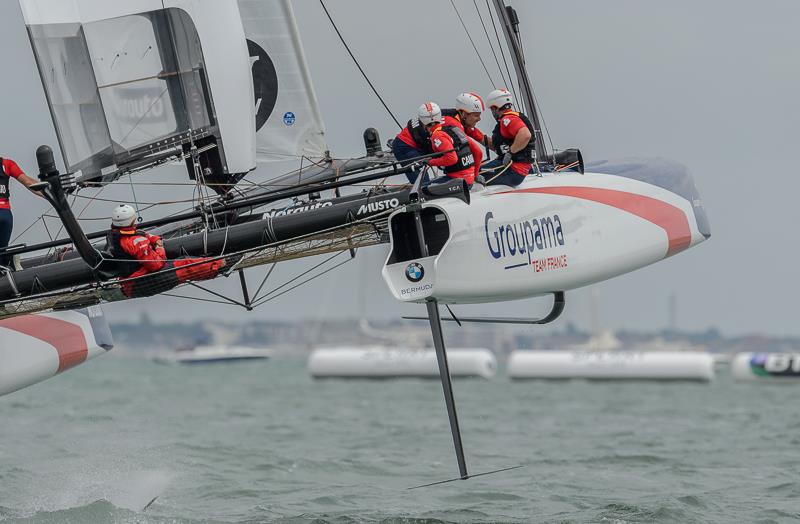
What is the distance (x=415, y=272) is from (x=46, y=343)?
3400 millimetres

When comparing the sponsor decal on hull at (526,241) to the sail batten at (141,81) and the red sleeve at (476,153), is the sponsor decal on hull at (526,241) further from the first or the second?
the sail batten at (141,81)

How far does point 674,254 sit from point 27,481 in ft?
15.5

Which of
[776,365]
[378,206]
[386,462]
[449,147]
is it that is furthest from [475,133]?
[776,365]

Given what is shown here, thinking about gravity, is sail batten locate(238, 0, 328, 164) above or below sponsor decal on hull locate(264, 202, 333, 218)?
above

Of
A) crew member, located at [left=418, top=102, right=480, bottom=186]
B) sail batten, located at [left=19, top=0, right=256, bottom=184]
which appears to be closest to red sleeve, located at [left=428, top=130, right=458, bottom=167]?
crew member, located at [left=418, top=102, right=480, bottom=186]

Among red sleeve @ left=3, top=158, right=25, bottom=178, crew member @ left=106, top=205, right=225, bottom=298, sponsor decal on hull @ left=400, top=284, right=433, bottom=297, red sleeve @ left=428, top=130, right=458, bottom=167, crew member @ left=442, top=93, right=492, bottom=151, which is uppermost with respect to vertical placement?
red sleeve @ left=3, top=158, right=25, bottom=178

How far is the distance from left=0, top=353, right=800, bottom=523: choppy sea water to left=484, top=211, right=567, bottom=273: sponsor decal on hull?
1431 millimetres

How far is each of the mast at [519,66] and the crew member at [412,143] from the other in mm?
831

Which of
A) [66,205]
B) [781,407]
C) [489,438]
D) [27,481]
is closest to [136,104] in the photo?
[66,205]

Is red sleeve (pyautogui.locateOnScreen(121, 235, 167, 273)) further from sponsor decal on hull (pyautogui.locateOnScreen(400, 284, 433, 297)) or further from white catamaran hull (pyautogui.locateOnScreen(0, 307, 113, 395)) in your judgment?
white catamaran hull (pyautogui.locateOnScreen(0, 307, 113, 395))

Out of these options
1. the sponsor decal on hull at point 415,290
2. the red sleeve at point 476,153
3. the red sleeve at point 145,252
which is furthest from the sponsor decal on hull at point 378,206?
the red sleeve at point 145,252

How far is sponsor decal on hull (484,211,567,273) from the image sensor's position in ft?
21.5

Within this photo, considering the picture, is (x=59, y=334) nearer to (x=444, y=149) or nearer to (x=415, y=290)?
(x=415, y=290)

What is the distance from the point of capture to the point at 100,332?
29.6 feet
